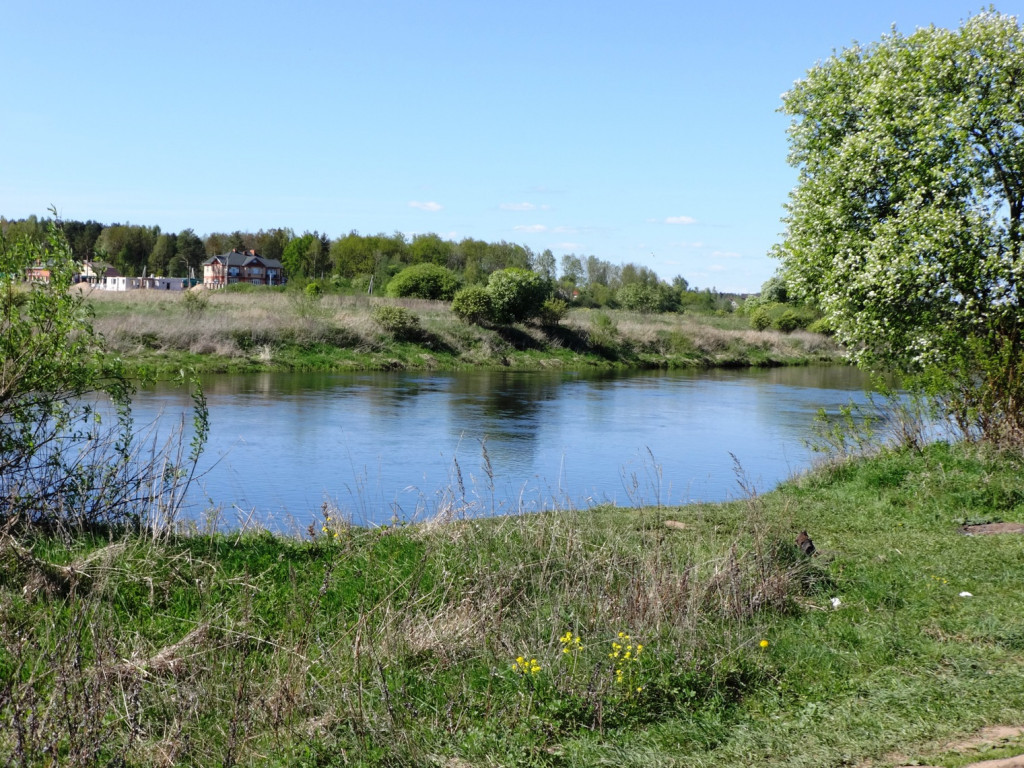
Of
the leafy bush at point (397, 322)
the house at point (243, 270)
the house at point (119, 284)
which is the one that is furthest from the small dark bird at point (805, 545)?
the house at point (243, 270)

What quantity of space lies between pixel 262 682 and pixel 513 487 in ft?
28.9

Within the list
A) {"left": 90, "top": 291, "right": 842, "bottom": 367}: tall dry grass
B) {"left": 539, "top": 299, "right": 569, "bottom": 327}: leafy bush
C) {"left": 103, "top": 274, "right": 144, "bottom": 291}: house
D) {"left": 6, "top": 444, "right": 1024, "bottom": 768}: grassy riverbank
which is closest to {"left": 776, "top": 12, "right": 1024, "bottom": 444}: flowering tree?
{"left": 6, "top": 444, "right": 1024, "bottom": 768}: grassy riverbank

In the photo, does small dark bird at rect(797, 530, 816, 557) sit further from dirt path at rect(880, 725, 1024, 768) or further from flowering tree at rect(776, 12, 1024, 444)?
flowering tree at rect(776, 12, 1024, 444)

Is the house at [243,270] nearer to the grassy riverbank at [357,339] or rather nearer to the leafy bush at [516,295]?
the grassy riverbank at [357,339]

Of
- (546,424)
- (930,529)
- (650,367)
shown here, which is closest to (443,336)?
(650,367)

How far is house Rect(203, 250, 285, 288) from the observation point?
96.4 metres

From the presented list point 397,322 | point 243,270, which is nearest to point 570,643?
point 397,322

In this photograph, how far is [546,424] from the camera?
74.9 ft

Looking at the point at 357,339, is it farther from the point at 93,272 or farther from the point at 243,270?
the point at 243,270

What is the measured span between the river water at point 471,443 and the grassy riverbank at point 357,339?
3235mm

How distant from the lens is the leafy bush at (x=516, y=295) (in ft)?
149

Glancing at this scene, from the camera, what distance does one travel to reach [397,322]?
41125 millimetres

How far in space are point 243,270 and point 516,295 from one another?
61.0 meters

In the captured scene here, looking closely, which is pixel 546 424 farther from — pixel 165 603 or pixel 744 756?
pixel 744 756
